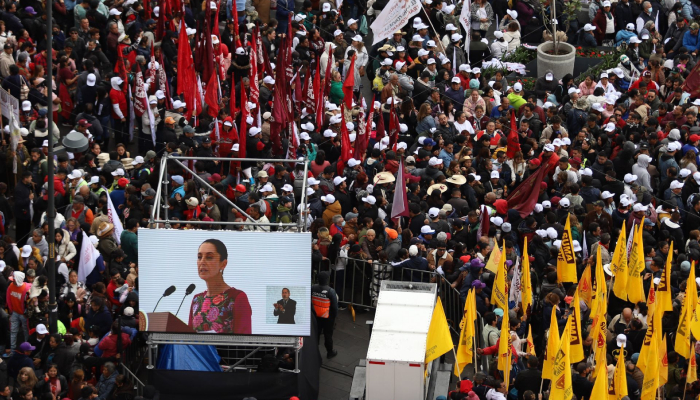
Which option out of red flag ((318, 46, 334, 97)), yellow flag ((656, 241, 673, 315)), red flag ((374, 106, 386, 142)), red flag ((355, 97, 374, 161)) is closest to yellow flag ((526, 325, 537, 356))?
yellow flag ((656, 241, 673, 315))

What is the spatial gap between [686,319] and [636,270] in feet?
6.92

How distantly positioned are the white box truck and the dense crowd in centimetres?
81

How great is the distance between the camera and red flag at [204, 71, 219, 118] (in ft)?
95.0

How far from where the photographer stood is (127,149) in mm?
29609

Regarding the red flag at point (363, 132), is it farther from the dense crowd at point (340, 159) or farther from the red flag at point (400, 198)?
the red flag at point (400, 198)

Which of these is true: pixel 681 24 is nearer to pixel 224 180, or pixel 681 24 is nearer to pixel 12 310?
pixel 224 180

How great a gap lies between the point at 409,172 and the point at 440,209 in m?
1.59

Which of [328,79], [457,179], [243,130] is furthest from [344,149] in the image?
[328,79]

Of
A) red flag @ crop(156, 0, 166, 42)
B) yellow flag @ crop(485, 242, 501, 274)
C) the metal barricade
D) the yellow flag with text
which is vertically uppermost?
red flag @ crop(156, 0, 166, 42)

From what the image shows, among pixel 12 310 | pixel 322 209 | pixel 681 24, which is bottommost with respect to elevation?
pixel 12 310

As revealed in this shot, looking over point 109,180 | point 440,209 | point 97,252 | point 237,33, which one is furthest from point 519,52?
point 97,252

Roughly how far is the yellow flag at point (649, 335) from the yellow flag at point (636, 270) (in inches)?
38.9

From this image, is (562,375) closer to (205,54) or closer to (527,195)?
(527,195)

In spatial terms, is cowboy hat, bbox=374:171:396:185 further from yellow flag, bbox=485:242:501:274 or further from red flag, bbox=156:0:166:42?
red flag, bbox=156:0:166:42
